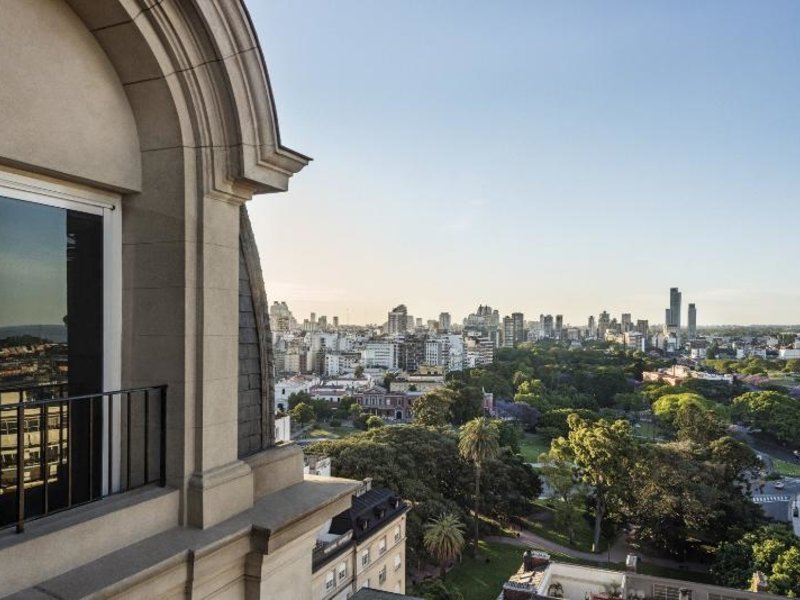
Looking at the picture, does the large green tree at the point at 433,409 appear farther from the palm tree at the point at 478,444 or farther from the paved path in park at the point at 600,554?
the palm tree at the point at 478,444

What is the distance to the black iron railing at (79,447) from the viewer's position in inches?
112

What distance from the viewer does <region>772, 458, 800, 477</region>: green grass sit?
2515 inches

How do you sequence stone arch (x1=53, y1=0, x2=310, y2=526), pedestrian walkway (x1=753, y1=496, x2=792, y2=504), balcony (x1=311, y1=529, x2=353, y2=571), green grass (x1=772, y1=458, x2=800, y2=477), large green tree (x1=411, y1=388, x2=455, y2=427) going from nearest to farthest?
stone arch (x1=53, y1=0, x2=310, y2=526) < balcony (x1=311, y1=529, x2=353, y2=571) < pedestrian walkway (x1=753, y1=496, x2=792, y2=504) < green grass (x1=772, y1=458, x2=800, y2=477) < large green tree (x1=411, y1=388, x2=455, y2=427)

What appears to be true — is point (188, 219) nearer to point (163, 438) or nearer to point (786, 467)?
point (163, 438)

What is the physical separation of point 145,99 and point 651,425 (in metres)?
93.0

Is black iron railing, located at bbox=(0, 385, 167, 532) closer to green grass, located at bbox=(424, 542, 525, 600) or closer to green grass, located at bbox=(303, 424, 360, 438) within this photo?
green grass, located at bbox=(424, 542, 525, 600)

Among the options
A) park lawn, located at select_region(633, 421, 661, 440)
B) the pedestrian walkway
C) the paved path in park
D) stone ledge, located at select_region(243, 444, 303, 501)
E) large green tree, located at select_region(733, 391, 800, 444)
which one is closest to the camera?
stone ledge, located at select_region(243, 444, 303, 501)

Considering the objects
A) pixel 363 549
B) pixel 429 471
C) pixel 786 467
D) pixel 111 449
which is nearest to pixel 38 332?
pixel 111 449

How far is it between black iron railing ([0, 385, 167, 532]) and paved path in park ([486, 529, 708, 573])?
1572 inches

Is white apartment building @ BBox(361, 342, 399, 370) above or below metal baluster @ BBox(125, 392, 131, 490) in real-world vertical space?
below

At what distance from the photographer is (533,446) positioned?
72.0 meters

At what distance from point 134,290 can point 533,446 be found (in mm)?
73262

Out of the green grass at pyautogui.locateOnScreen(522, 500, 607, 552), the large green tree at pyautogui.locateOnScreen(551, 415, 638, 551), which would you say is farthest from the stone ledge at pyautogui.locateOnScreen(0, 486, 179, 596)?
the green grass at pyautogui.locateOnScreen(522, 500, 607, 552)

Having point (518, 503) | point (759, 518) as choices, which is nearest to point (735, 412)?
point (759, 518)
